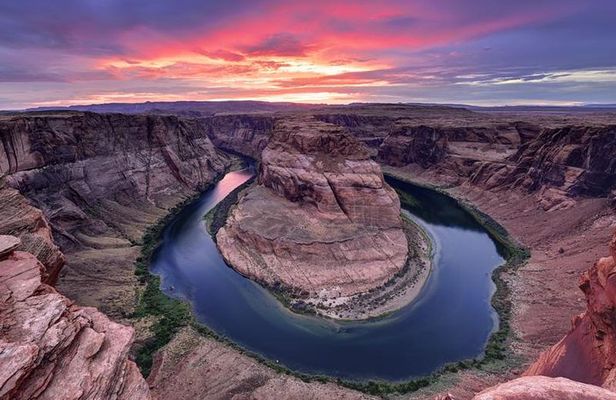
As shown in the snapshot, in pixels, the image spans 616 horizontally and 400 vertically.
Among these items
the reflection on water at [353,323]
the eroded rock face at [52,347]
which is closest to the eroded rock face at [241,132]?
the reflection on water at [353,323]

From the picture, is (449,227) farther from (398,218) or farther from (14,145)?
(14,145)

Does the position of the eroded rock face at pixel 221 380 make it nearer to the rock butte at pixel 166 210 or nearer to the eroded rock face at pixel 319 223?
the rock butte at pixel 166 210

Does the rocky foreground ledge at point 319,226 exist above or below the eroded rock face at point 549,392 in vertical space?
below

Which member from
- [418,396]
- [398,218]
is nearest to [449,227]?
[398,218]

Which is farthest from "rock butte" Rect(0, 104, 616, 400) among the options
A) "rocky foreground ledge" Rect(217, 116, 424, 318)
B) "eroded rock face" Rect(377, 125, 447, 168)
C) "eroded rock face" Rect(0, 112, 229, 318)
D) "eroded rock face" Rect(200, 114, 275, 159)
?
"eroded rock face" Rect(200, 114, 275, 159)

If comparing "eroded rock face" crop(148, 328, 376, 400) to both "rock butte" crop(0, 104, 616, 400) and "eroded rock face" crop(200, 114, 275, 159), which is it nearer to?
"rock butte" crop(0, 104, 616, 400)

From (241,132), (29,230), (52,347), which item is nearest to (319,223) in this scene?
(29,230)
